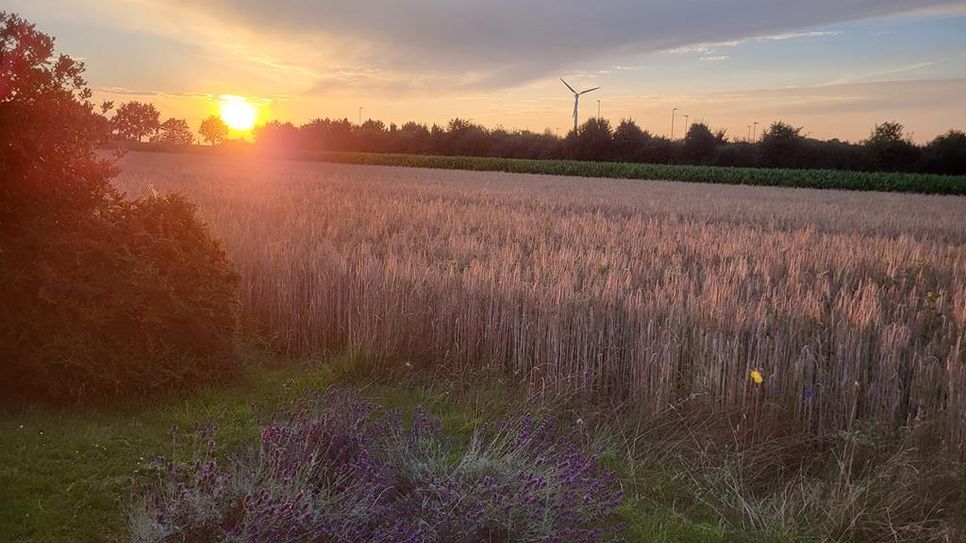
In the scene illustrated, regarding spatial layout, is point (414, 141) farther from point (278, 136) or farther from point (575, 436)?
point (575, 436)

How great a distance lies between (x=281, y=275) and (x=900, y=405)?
5258 mm

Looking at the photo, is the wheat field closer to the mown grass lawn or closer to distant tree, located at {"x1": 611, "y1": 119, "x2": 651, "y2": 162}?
the mown grass lawn

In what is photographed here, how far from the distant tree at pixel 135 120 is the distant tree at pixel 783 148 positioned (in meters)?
56.3

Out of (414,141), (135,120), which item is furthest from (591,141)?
(135,120)

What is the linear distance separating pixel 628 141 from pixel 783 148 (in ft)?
44.2

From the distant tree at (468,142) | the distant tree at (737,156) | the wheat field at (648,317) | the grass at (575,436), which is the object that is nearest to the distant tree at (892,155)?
the distant tree at (737,156)

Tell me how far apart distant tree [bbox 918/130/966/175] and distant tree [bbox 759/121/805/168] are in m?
8.35

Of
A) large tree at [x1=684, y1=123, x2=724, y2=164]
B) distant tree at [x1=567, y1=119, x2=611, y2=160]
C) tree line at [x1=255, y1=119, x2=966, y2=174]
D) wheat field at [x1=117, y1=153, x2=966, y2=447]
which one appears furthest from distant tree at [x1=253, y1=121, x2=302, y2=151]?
wheat field at [x1=117, y1=153, x2=966, y2=447]

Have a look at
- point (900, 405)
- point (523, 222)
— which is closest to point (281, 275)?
point (900, 405)

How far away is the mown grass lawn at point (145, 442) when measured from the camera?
3512 millimetres

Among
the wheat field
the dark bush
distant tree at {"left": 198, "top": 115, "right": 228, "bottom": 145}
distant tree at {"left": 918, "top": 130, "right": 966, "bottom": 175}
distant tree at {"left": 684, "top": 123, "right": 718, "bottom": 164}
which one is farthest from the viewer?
distant tree at {"left": 198, "top": 115, "right": 228, "bottom": 145}

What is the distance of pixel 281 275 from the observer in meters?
6.87

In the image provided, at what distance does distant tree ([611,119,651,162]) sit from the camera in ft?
207

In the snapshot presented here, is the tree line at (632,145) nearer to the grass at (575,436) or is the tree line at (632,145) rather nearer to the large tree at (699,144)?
the large tree at (699,144)
